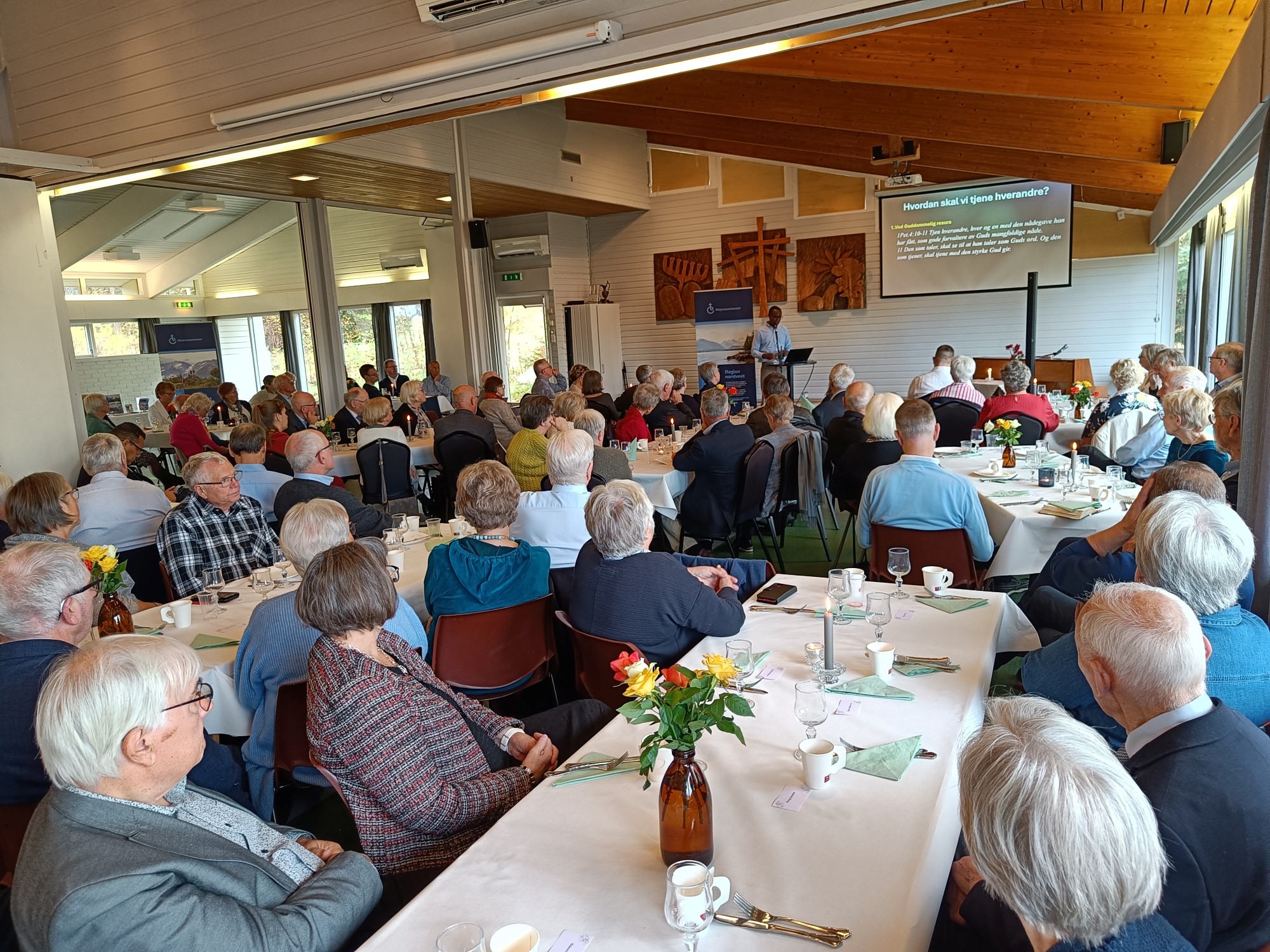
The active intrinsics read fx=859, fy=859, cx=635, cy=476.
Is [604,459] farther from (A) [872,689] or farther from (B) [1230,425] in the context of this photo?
(A) [872,689]

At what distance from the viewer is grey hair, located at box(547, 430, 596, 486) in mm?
4180

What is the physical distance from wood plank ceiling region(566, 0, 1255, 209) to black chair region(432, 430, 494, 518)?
14.6ft

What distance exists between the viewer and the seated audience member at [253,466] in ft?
17.7

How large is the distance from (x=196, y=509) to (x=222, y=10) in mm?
3800

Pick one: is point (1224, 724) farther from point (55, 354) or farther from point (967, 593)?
Answer: point (55, 354)

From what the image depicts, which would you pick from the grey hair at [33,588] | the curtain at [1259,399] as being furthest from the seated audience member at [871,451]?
the grey hair at [33,588]

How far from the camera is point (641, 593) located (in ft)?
9.32

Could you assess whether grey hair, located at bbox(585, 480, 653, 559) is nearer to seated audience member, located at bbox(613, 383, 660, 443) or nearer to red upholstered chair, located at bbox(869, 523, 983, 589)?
red upholstered chair, located at bbox(869, 523, 983, 589)

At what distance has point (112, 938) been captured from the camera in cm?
143

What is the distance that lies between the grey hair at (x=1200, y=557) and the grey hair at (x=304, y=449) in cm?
410

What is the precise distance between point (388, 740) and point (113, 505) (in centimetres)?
364

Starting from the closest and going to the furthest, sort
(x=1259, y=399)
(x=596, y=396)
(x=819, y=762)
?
1. (x=819, y=762)
2. (x=1259, y=399)
3. (x=596, y=396)

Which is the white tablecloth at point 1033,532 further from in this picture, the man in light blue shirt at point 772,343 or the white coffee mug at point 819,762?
the man in light blue shirt at point 772,343

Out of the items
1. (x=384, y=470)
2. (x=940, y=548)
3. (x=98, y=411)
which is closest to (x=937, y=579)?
(x=940, y=548)
